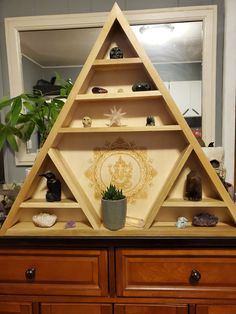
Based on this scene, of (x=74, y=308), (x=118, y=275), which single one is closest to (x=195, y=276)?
(x=118, y=275)

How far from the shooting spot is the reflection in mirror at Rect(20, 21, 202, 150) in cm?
148

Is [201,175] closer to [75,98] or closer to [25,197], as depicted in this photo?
[75,98]

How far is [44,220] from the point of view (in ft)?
3.54

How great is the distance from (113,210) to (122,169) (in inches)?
8.9

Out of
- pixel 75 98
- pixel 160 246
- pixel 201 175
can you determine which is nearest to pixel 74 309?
pixel 160 246

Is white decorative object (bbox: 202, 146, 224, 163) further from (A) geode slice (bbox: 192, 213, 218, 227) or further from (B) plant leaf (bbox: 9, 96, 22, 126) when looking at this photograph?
(B) plant leaf (bbox: 9, 96, 22, 126)

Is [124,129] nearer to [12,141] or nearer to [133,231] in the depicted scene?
[133,231]

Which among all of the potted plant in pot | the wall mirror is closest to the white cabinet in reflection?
the wall mirror

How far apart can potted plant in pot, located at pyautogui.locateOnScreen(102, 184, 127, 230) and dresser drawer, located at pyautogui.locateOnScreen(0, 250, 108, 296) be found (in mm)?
122

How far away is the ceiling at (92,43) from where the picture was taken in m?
1.47

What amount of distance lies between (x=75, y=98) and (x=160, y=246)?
2.39 feet

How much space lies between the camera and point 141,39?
1500 millimetres

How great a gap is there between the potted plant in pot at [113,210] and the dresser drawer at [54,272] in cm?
12

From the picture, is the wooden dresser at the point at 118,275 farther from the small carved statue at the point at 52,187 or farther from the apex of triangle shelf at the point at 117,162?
the small carved statue at the point at 52,187
